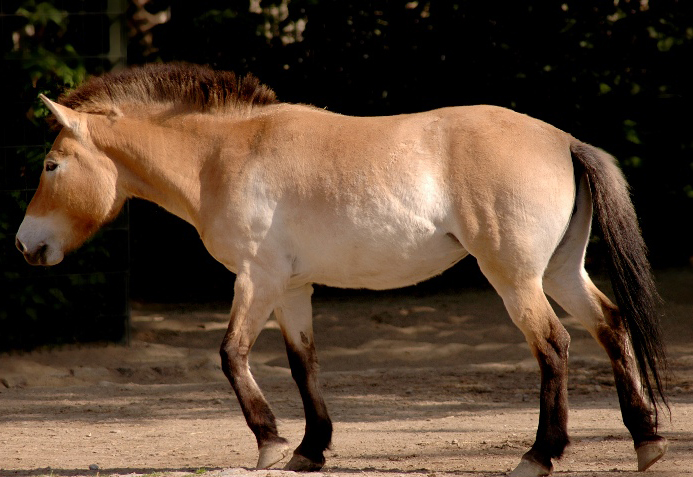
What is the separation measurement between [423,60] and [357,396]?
3736mm

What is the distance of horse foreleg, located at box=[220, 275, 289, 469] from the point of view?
179 inches

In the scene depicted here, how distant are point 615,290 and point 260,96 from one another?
1.96 metres

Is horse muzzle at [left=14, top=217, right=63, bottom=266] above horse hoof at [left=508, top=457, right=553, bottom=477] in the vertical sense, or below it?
above

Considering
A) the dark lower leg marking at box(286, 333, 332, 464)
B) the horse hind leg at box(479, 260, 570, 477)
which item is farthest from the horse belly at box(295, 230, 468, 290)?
the dark lower leg marking at box(286, 333, 332, 464)

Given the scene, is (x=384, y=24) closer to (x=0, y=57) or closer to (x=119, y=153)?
(x=0, y=57)

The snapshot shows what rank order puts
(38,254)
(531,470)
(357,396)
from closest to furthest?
(531,470) → (38,254) → (357,396)

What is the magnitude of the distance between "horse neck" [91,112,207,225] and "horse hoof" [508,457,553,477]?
1.91 metres

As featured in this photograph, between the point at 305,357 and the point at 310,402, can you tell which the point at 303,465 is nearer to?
the point at 310,402

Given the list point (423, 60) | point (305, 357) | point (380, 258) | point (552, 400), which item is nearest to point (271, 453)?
point (305, 357)

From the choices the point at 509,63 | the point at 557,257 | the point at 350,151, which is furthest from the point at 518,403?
the point at 509,63

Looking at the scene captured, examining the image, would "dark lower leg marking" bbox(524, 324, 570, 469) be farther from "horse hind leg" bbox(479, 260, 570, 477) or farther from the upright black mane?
the upright black mane

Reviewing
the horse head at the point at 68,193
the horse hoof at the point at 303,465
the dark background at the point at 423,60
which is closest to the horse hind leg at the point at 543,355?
the horse hoof at the point at 303,465

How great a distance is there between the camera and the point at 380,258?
4477 mm

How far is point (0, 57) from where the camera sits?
7.82 metres
